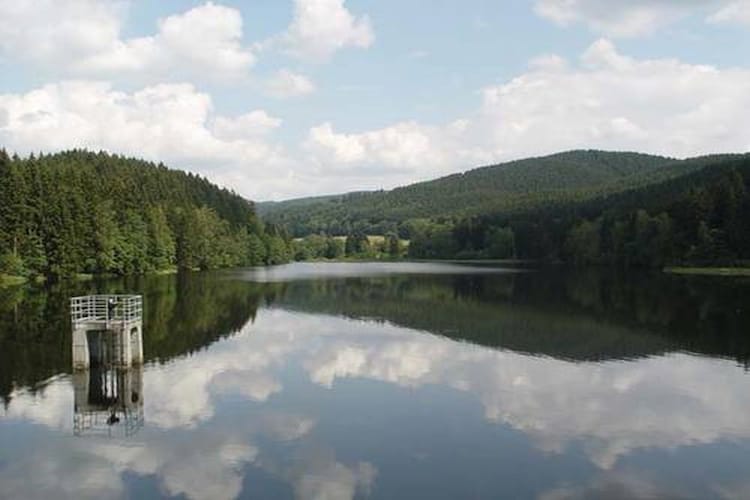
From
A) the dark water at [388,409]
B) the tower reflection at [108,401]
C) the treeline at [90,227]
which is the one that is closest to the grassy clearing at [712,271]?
the dark water at [388,409]

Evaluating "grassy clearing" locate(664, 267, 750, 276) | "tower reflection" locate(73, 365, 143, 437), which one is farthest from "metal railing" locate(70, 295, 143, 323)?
"grassy clearing" locate(664, 267, 750, 276)

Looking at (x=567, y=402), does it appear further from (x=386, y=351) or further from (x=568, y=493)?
(x=386, y=351)

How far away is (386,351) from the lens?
48.2 meters

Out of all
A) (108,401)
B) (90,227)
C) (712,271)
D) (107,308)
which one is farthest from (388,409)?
(712,271)

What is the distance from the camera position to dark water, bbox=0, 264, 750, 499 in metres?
23.2

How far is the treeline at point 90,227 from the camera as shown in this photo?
3600 inches

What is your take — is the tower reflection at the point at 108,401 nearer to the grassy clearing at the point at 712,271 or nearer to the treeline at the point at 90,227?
the treeline at the point at 90,227

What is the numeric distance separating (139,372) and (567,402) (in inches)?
877

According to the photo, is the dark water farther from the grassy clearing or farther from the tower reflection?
the grassy clearing

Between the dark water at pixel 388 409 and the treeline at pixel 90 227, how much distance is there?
1211 inches

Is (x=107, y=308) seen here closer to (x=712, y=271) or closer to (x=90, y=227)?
(x=90, y=227)

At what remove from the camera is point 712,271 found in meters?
127

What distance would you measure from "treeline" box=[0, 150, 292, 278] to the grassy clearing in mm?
94672

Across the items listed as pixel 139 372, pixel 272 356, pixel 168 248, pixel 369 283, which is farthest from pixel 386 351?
A: pixel 168 248
